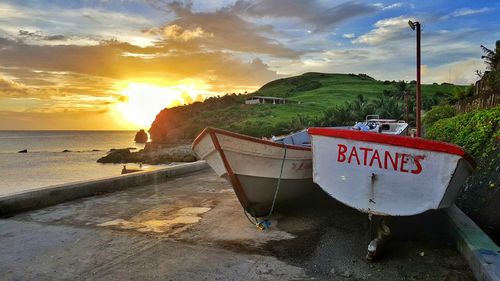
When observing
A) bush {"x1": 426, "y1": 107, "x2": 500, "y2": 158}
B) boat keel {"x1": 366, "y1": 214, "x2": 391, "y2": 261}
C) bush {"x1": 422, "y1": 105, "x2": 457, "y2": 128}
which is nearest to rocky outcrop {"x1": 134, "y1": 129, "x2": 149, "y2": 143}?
bush {"x1": 422, "y1": 105, "x2": 457, "y2": 128}

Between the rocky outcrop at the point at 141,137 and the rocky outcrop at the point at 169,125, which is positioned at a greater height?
the rocky outcrop at the point at 169,125

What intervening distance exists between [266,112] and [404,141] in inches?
3089

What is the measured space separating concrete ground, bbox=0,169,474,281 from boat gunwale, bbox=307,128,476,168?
139 centimetres

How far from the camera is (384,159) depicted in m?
5.39

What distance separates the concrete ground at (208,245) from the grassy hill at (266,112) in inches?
1866

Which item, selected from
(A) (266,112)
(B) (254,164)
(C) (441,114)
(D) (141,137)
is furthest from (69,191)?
(D) (141,137)

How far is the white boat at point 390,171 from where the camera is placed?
5113mm

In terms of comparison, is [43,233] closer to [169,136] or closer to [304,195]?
[304,195]

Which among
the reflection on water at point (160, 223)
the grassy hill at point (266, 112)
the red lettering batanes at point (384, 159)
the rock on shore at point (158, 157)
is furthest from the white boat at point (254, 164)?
the grassy hill at point (266, 112)

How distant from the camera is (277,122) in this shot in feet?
226

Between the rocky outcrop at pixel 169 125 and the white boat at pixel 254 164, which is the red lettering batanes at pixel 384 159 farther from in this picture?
the rocky outcrop at pixel 169 125

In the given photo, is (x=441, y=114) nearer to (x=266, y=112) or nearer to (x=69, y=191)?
(x=69, y=191)

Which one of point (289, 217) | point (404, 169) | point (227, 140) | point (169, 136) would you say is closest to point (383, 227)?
point (404, 169)

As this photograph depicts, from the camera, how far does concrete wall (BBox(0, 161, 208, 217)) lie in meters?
7.55
